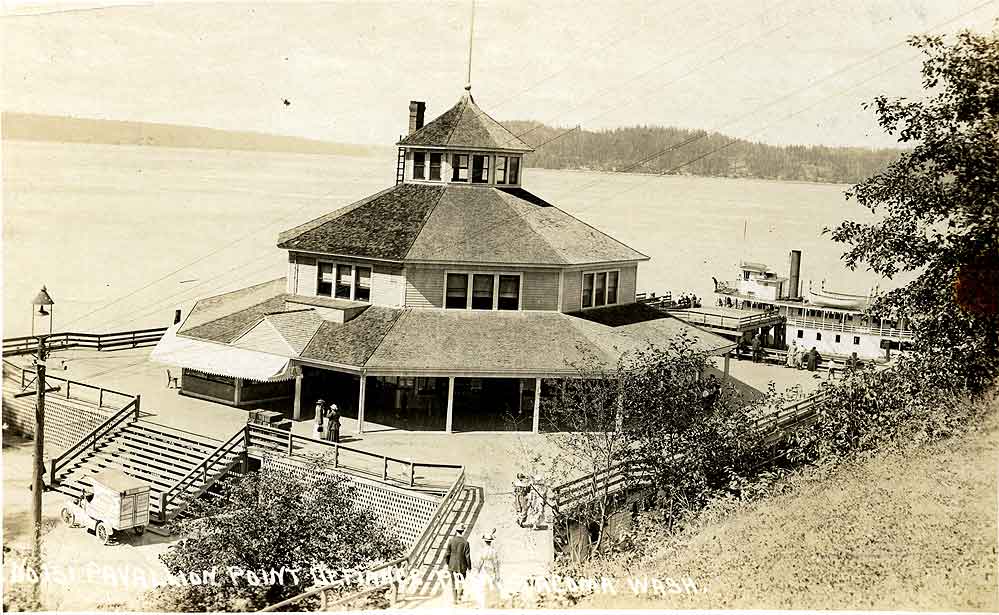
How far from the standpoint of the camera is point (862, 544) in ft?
66.6

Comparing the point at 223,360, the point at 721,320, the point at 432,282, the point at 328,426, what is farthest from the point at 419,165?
the point at 721,320

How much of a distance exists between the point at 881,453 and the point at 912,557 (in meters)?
4.14

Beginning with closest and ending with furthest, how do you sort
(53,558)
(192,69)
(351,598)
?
1. (351,598)
2. (53,558)
3. (192,69)

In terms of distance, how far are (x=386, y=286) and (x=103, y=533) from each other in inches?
463

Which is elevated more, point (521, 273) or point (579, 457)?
point (521, 273)

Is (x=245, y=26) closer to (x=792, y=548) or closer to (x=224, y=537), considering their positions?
(x=224, y=537)

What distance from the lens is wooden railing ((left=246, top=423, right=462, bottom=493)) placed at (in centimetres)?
2370

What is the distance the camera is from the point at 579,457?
25469 mm

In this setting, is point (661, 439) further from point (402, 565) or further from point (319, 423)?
point (319, 423)

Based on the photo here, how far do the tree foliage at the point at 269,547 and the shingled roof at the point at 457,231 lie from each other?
12.2 metres

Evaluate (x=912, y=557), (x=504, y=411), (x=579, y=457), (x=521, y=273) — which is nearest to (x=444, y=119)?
(x=521, y=273)

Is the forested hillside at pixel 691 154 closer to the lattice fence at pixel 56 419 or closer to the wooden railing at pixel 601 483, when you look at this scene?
the wooden railing at pixel 601 483

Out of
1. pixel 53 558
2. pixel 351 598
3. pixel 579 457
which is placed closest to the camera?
pixel 351 598

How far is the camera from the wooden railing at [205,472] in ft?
80.7
